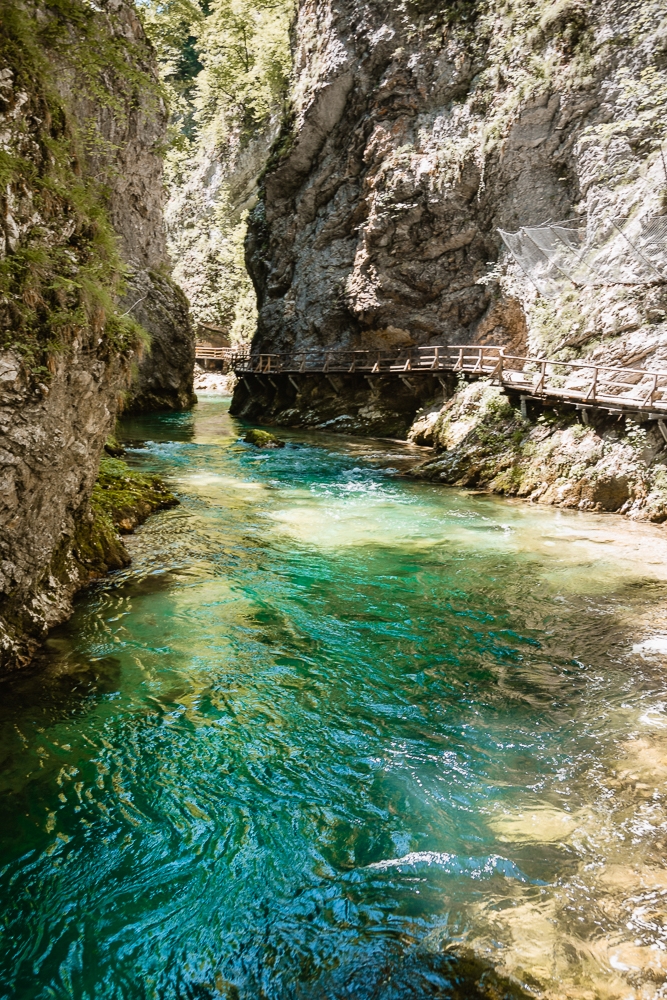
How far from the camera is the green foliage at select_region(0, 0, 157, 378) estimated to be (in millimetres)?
4992

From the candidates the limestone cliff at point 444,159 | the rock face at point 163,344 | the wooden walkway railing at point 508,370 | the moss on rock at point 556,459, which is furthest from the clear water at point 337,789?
the rock face at point 163,344

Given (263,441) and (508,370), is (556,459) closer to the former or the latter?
(508,370)

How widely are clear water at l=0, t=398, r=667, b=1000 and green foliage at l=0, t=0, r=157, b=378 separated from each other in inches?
115

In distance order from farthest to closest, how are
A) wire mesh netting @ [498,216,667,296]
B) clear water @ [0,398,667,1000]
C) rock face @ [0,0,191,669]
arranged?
wire mesh netting @ [498,216,667,296], rock face @ [0,0,191,669], clear water @ [0,398,667,1000]

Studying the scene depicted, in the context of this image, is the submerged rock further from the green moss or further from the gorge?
the green moss

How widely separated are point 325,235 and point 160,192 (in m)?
7.78

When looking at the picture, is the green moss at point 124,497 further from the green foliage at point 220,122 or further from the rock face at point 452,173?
the green foliage at point 220,122

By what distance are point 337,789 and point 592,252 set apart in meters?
16.4

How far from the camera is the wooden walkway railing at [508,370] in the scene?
12289 mm

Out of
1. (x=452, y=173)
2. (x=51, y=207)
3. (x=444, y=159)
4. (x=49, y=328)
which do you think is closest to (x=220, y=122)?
(x=444, y=159)

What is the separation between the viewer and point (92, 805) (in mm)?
3809

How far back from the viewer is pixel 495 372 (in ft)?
53.6

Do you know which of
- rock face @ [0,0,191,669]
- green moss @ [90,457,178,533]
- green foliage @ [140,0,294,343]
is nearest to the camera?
rock face @ [0,0,191,669]

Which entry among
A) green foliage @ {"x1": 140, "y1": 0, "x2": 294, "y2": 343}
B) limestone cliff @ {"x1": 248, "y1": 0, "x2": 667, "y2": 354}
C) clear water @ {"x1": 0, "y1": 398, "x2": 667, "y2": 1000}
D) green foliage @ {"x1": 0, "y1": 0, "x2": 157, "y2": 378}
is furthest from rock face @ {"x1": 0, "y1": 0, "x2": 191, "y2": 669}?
green foliage @ {"x1": 140, "y1": 0, "x2": 294, "y2": 343}
